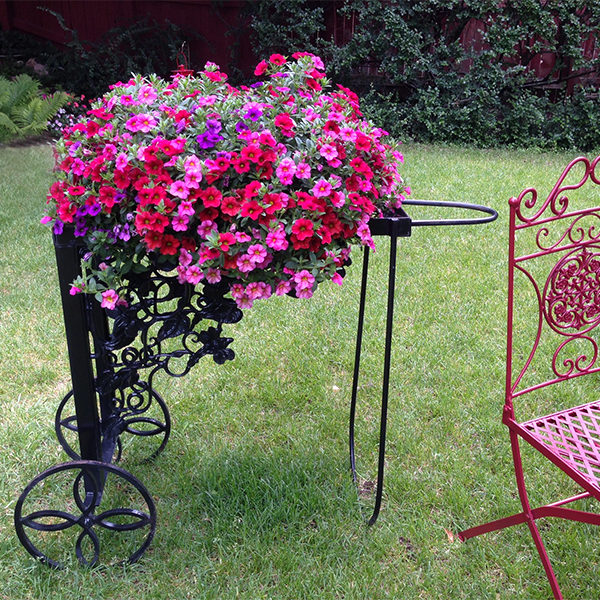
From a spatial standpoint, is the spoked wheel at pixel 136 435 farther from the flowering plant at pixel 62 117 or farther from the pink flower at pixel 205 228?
the flowering plant at pixel 62 117

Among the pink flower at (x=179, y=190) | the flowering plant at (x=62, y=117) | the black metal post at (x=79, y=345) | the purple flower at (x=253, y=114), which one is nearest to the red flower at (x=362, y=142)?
the purple flower at (x=253, y=114)

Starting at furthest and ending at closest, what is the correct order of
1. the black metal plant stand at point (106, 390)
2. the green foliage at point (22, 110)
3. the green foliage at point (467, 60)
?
the green foliage at point (22, 110) → the green foliage at point (467, 60) → the black metal plant stand at point (106, 390)

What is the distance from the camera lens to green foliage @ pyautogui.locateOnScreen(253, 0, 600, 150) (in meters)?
6.86

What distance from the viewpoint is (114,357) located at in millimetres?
1860

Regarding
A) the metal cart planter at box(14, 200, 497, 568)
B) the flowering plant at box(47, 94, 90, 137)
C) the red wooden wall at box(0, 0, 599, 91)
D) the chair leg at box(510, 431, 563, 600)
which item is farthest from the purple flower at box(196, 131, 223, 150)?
the red wooden wall at box(0, 0, 599, 91)

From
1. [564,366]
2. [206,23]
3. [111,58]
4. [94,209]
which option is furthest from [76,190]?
[206,23]

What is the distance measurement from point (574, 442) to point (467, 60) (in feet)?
21.7

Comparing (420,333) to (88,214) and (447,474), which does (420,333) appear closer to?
(447,474)

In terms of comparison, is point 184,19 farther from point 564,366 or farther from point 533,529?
point 533,529

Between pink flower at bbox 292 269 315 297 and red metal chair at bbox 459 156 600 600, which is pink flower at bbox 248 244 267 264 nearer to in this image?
pink flower at bbox 292 269 315 297

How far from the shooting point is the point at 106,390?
188 cm

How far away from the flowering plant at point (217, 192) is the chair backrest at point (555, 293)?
1.57 feet

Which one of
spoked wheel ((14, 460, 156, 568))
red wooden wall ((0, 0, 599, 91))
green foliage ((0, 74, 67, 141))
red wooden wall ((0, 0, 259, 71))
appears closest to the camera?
spoked wheel ((14, 460, 156, 568))

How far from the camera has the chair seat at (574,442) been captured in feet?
5.57
